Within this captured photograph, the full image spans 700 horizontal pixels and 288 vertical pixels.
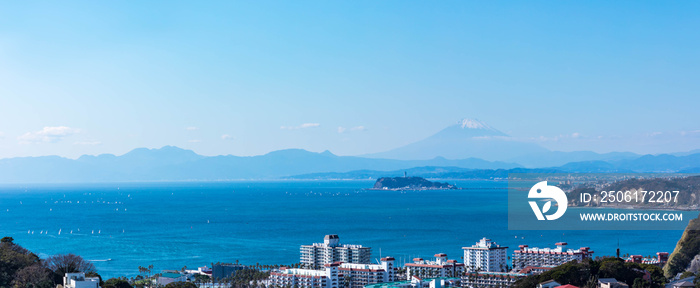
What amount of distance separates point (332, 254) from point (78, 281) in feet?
46.5

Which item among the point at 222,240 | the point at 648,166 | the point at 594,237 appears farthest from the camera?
the point at 648,166

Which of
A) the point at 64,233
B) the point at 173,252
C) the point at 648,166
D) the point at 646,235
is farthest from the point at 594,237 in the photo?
the point at 648,166

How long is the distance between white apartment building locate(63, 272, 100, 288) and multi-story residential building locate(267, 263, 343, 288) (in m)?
7.88

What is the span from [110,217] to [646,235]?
4263 cm

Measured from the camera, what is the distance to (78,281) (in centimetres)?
1683

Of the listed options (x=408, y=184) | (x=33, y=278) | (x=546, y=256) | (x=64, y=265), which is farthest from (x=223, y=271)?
(x=408, y=184)

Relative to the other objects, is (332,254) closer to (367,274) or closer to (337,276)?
(367,274)

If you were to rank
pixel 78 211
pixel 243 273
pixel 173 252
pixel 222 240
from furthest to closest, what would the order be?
pixel 78 211
pixel 222 240
pixel 173 252
pixel 243 273

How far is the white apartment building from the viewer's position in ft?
55.0

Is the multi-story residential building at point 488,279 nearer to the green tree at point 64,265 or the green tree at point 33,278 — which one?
the green tree at point 64,265

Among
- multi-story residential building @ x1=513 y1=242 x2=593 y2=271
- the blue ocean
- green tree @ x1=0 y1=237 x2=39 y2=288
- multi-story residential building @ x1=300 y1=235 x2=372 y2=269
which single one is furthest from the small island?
green tree @ x1=0 y1=237 x2=39 y2=288

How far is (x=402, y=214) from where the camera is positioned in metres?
65.9

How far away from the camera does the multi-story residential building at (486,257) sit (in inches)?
1156

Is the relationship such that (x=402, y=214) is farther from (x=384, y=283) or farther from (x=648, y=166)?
(x=648, y=166)
